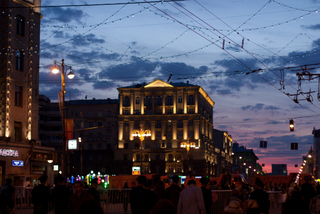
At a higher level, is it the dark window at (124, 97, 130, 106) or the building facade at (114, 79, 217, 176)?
the dark window at (124, 97, 130, 106)

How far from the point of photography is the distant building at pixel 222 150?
445 ft

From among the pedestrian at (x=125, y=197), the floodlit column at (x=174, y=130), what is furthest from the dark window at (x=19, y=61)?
the floodlit column at (x=174, y=130)

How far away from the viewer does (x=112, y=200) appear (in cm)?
2117

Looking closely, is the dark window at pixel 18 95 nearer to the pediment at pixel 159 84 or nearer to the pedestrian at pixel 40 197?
the pedestrian at pixel 40 197

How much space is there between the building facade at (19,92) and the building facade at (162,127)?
231ft

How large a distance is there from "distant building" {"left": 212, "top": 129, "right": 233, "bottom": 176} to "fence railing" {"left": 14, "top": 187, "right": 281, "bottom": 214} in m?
110

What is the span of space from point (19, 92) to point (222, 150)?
110913 millimetres

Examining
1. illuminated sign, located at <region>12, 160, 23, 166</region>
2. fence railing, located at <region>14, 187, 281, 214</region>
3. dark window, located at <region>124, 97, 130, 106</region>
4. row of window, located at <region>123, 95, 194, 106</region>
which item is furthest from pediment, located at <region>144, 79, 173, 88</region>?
fence railing, located at <region>14, 187, 281, 214</region>

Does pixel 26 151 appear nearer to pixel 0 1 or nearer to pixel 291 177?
pixel 0 1

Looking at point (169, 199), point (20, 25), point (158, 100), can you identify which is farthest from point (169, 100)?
point (169, 199)

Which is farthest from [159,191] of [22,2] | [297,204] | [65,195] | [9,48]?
[22,2]

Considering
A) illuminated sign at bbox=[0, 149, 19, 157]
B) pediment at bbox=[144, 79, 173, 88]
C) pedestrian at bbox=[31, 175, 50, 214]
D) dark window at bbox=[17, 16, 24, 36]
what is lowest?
pedestrian at bbox=[31, 175, 50, 214]

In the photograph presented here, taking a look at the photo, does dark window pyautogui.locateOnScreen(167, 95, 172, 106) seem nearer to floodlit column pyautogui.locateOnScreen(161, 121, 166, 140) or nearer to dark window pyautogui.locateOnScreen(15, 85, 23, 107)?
floodlit column pyautogui.locateOnScreen(161, 121, 166, 140)

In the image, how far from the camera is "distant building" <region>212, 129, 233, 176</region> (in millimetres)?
135500
